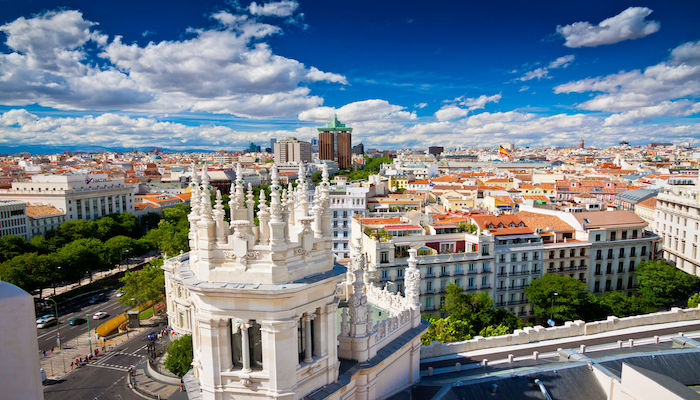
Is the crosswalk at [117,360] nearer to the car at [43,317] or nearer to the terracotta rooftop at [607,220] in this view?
the car at [43,317]

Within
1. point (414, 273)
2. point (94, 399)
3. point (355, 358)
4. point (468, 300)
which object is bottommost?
point (94, 399)

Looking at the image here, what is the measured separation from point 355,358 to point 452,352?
12.0m

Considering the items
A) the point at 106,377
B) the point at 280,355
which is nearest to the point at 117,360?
the point at 106,377

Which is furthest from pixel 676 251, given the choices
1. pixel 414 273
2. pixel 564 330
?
pixel 414 273

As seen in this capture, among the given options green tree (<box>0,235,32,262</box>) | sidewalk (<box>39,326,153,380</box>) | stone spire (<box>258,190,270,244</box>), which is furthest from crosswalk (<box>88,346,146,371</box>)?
stone spire (<box>258,190,270,244</box>)

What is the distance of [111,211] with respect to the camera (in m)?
121

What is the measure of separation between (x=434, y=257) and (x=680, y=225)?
166 ft

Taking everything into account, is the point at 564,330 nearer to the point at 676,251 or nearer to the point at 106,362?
the point at 106,362

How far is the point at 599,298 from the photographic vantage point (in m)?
55.2

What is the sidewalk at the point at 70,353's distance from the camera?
49.4m

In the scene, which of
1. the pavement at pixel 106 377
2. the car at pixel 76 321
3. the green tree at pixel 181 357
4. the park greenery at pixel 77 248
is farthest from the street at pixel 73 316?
the green tree at pixel 181 357

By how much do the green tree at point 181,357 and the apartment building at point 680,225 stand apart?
254 ft

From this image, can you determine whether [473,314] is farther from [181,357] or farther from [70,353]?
[70,353]

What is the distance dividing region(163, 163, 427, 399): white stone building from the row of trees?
1762 inches
